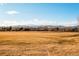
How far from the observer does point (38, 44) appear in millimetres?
1181

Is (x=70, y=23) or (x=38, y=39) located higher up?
(x=70, y=23)

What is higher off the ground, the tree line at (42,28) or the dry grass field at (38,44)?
the tree line at (42,28)

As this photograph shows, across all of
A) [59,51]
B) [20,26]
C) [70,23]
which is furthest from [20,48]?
[70,23]

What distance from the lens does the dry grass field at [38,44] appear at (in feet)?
3.84

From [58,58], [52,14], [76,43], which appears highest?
[52,14]

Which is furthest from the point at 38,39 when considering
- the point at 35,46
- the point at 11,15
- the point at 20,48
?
the point at 11,15

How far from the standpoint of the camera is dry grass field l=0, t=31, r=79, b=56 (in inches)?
46.0

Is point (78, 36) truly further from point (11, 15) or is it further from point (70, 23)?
point (11, 15)

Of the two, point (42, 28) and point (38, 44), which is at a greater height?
point (42, 28)

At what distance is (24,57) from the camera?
1.18 metres

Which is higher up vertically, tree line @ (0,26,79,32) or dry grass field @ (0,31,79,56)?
tree line @ (0,26,79,32)

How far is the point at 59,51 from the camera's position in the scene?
1.17 m

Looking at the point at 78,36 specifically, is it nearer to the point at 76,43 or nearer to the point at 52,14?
the point at 76,43

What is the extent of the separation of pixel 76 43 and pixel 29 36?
0.39 meters
